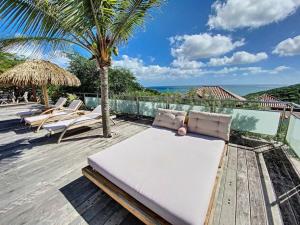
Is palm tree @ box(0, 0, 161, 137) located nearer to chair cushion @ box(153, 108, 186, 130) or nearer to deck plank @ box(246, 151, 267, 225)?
chair cushion @ box(153, 108, 186, 130)

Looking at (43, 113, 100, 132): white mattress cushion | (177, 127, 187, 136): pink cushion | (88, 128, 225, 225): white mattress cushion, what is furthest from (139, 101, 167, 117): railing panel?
(88, 128, 225, 225): white mattress cushion

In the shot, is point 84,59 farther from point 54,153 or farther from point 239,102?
point 239,102

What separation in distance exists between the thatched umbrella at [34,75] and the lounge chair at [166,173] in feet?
15.9

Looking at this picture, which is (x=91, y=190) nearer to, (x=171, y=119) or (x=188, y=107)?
(x=171, y=119)

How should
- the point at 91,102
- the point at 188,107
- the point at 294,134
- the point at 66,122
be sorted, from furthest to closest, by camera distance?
the point at 91,102, the point at 188,107, the point at 66,122, the point at 294,134

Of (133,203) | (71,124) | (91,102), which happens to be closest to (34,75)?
(71,124)

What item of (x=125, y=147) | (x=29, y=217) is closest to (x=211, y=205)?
(x=125, y=147)

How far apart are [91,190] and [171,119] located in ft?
7.42

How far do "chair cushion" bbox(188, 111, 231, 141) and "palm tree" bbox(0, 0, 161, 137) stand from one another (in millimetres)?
2392

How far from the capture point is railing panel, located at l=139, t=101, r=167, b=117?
19.5 ft

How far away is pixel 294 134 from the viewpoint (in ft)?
10.5

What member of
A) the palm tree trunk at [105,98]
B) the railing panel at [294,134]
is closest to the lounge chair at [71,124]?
the palm tree trunk at [105,98]

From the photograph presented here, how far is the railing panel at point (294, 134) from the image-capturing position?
300 cm

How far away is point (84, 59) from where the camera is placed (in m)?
10.4
